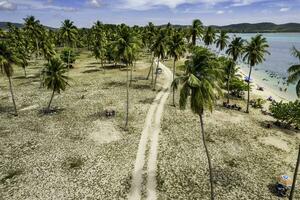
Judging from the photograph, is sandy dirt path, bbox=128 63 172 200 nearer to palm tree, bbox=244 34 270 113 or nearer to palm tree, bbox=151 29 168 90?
palm tree, bbox=151 29 168 90

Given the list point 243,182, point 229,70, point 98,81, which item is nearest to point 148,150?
point 243,182

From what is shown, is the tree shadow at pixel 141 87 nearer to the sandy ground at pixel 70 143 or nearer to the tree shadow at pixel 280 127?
the sandy ground at pixel 70 143

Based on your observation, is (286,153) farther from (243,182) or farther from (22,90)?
(22,90)

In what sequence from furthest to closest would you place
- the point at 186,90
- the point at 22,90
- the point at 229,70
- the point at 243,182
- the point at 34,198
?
the point at 22,90 < the point at 229,70 < the point at 243,182 < the point at 34,198 < the point at 186,90

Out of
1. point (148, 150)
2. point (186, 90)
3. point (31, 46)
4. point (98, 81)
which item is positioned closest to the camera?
point (186, 90)

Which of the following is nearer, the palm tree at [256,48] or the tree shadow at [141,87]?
the palm tree at [256,48]

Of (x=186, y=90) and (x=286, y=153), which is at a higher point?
(x=186, y=90)

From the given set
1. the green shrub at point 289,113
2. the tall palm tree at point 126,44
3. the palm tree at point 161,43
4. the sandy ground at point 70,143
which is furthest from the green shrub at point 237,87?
the tall palm tree at point 126,44

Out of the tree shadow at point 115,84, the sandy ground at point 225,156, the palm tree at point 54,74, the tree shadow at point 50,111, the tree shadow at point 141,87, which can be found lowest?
the sandy ground at point 225,156
